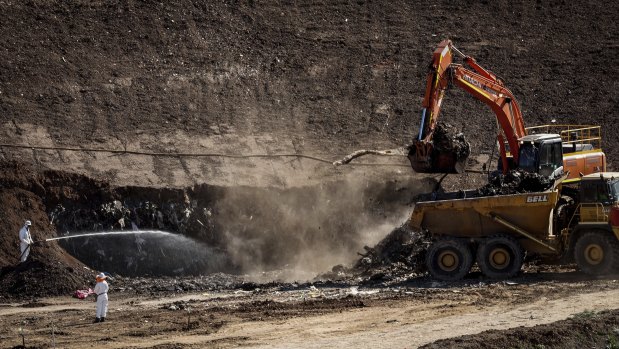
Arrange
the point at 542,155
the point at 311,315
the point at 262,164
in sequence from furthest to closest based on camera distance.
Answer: the point at 262,164
the point at 542,155
the point at 311,315

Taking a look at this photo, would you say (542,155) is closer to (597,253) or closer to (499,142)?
(499,142)

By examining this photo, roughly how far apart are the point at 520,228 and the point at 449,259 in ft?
6.29

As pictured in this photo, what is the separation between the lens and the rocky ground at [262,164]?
904 inches

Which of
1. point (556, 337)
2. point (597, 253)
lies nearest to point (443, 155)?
point (597, 253)

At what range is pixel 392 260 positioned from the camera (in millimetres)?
29547

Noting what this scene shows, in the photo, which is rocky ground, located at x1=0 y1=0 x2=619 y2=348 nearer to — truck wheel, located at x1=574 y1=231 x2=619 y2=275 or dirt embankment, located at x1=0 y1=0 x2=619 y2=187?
dirt embankment, located at x1=0 y1=0 x2=619 y2=187

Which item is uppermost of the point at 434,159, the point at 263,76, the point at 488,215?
the point at 263,76

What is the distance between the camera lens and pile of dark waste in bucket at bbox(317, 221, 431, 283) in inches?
1117

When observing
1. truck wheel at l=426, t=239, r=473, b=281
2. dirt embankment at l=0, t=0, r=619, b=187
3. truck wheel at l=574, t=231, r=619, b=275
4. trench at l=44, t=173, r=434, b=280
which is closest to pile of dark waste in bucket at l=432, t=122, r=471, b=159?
truck wheel at l=426, t=239, r=473, b=281

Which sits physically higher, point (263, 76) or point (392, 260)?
point (263, 76)

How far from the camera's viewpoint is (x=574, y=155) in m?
29.8

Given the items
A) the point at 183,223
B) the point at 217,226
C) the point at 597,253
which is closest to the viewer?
the point at 597,253

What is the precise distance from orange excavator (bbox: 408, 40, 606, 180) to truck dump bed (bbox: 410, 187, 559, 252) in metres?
1.67

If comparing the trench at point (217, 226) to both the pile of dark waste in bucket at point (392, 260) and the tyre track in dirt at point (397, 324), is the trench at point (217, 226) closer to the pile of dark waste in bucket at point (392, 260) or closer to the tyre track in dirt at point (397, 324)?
the pile of dark waste in bucket at point (392, 260)
